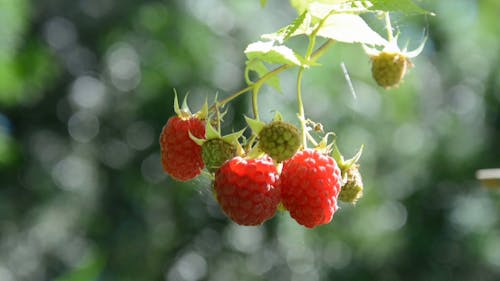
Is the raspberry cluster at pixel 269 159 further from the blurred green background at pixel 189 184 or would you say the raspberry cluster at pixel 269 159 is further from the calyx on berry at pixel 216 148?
the blurred green background at pixel 189 184

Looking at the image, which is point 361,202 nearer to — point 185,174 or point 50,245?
point 50,245

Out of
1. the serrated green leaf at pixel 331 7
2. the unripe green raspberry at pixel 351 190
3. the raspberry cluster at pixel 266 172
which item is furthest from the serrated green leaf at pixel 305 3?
the unripe green raspberry at pixel 351 190

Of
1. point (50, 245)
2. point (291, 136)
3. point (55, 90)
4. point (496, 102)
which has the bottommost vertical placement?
point (50, 245)

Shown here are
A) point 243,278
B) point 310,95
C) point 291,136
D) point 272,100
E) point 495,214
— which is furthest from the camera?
point 243,278

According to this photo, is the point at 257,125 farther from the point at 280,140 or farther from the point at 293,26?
the point at 293,26

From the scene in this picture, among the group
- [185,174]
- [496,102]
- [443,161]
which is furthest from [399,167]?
[185,174]

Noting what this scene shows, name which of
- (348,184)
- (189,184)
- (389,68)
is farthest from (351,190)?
(189,184)

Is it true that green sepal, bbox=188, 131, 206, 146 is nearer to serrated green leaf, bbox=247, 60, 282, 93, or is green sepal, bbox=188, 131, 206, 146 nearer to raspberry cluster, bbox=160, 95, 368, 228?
raspberry cluster, bbox=160, 95, 368, 228
